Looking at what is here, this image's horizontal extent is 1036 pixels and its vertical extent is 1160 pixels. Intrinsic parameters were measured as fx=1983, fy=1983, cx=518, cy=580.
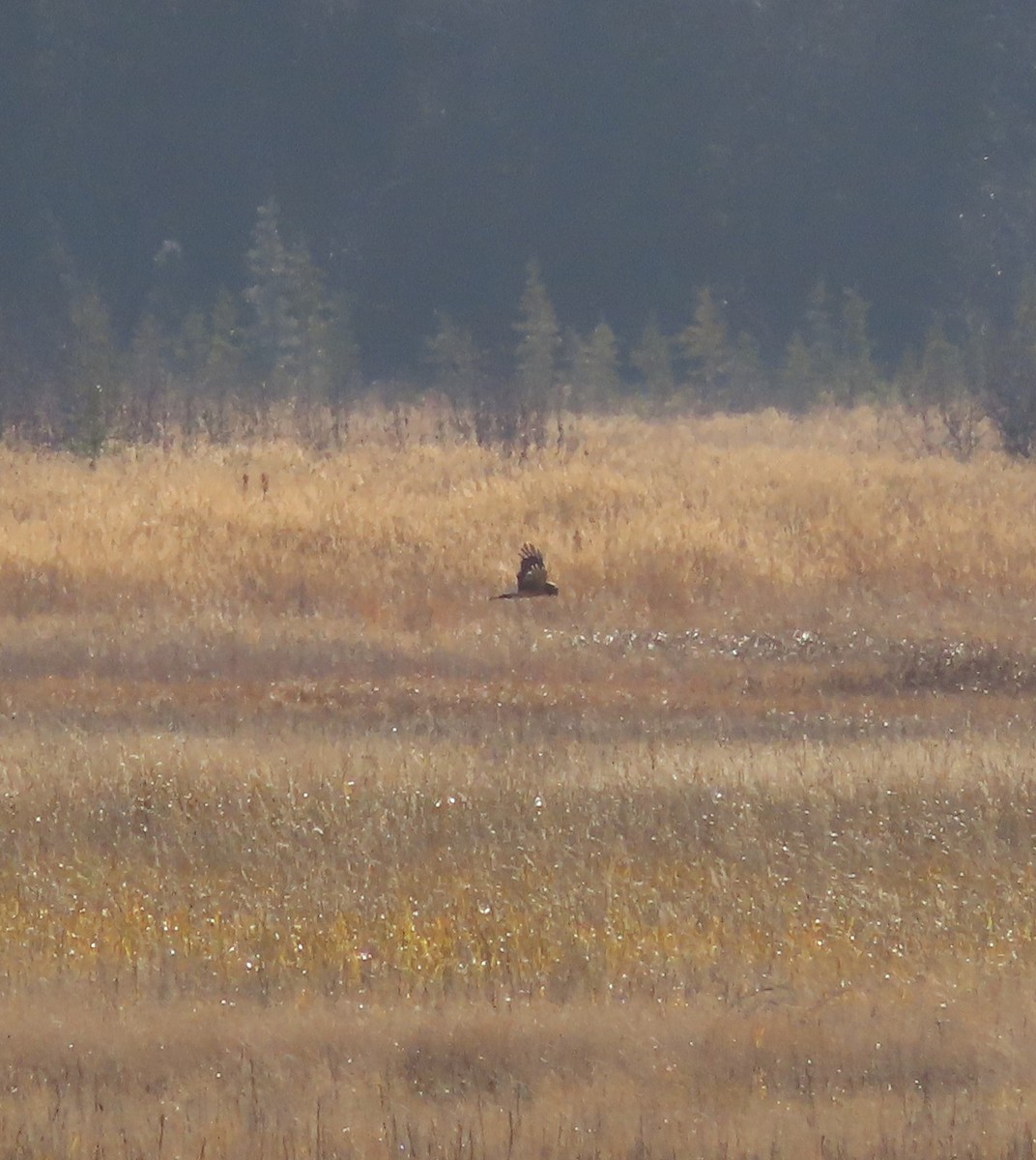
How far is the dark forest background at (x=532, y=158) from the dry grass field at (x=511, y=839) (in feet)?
179

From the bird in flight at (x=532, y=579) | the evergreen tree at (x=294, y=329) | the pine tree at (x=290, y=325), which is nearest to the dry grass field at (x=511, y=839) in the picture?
the bird in flight at (x=532, y=579)

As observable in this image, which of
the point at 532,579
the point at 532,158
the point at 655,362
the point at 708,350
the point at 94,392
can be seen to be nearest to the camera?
the point at 532,579

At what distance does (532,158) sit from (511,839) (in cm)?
7413

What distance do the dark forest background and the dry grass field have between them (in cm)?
5471

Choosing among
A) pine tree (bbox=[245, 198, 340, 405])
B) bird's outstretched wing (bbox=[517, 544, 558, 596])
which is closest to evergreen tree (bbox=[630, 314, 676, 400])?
pine tree (bbox=[245, 198, 340, 405])

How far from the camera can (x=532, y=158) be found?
81375 millimetres

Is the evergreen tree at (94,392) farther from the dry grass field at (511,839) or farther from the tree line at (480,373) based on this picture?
the dry grass field at (511,839)

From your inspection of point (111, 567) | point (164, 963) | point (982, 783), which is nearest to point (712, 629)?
point (111, 567)

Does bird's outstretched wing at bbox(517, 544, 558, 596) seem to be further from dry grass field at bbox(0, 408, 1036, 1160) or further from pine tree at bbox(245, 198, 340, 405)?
pine tree at bbox(245, 198, 340, 405)

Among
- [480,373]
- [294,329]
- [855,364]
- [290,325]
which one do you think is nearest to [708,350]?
[855,364]

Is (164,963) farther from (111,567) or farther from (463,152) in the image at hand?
(463,152)

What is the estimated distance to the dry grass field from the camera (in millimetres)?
6086

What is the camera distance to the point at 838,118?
267ft

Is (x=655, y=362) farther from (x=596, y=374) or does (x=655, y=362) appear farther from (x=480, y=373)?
(x=480, y=373)
